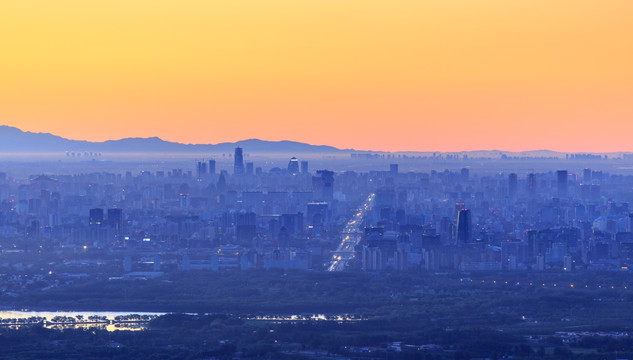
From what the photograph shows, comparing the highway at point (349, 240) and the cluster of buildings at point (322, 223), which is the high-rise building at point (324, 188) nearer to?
the cluster of buildings at point (322, 223)

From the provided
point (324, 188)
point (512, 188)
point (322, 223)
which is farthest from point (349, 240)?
point (512, 188)

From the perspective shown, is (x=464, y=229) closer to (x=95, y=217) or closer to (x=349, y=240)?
(x=349, y=240)

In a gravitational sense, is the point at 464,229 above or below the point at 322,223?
above

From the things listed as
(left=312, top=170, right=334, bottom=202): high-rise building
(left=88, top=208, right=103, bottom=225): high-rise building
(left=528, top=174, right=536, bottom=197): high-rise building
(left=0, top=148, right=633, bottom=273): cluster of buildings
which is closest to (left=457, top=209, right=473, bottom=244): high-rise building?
(left=0, top=148, right=633, bottom=273): cluster of buildings

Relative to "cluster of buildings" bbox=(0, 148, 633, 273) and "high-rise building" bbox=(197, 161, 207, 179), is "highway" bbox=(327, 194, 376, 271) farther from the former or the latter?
"high-rise building" bbox=(197, 161, 207, 179)

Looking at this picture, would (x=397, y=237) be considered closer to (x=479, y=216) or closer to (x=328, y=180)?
(x=479, y=216)

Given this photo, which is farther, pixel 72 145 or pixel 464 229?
pixel 72 145
